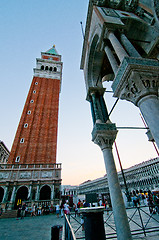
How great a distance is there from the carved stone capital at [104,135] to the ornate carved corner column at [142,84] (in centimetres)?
185

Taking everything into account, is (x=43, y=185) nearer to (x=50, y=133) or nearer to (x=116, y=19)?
(x=50, y=133)

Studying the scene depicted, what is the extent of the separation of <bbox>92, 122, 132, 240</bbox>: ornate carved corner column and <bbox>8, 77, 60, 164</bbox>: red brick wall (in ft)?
66.7

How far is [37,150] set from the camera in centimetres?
2348

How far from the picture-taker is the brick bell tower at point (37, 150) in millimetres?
17000

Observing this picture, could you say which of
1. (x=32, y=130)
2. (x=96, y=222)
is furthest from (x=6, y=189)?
(x=96, y=222)

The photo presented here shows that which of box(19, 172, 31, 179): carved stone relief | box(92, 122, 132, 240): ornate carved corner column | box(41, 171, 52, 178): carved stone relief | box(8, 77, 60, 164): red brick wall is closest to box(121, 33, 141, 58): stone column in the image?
box(92, 122, 132, 240): ornate carved corner column

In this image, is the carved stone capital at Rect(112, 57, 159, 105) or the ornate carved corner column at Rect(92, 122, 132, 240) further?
the ornate carved corner column at Rect(92, 122, 132, 240)

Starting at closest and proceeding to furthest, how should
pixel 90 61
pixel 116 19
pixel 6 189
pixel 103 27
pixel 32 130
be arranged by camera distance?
1. pixel 103 27
2. pixel 116 19
3. pixel 90 61
4. pixel 6 189
5. pixel 32 130

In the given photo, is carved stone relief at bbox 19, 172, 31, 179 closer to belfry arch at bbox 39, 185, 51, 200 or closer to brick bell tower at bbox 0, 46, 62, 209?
brick bell tower at bbox 0, 46, 62, 209

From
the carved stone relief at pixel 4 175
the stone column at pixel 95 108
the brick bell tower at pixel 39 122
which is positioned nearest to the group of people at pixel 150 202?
the stone column at pixel 95 108

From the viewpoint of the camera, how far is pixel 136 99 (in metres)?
2.16

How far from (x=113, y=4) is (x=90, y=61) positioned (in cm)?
194

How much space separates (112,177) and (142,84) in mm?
2616

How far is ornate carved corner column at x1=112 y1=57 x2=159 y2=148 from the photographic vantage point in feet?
6.54
